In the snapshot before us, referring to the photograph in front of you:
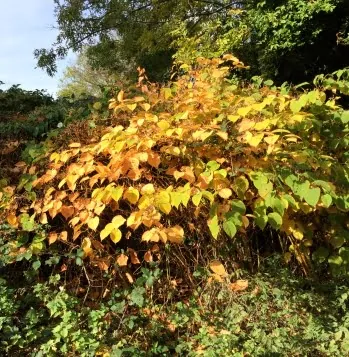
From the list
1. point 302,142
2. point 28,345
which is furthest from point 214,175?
point 28,345

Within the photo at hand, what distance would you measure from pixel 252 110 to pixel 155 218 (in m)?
0.87

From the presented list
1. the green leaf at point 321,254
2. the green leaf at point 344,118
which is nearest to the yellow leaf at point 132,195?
the green leaf at point 321,254

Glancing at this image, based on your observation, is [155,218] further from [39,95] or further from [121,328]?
[39,95]

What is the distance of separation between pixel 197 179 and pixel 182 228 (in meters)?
0.37

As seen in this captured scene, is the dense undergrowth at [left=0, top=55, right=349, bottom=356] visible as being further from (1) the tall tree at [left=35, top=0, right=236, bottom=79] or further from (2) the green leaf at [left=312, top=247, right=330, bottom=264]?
(1) the tall tree at [left=35, top=0, right=236, bottom=79]

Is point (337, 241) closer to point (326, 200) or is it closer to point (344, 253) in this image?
point (344, 253)

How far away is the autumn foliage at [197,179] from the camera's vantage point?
255 cm

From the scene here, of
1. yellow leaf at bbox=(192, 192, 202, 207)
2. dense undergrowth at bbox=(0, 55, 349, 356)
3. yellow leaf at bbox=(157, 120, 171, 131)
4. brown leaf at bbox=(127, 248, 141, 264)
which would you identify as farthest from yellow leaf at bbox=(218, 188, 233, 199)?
brown leaf at bbox=(127, 248, 141, 264)

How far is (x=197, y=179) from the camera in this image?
2609 millimetres

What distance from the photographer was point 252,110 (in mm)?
2771

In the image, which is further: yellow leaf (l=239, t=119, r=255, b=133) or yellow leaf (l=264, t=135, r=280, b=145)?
yellow leaf (l=239, t=119, r=255, b=133)

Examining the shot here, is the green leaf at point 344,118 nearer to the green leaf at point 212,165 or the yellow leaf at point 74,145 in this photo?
the green leaf at point 212,165

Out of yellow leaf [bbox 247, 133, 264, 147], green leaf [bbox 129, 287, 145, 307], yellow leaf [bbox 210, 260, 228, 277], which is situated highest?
yellow leaf [bbox 247, 133, 264, 147]

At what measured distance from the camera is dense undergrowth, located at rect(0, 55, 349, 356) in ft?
8.52
